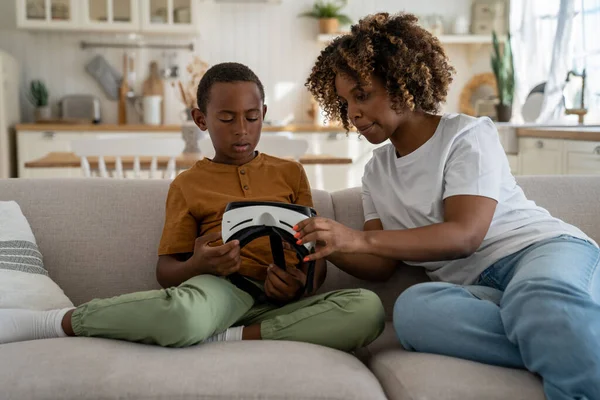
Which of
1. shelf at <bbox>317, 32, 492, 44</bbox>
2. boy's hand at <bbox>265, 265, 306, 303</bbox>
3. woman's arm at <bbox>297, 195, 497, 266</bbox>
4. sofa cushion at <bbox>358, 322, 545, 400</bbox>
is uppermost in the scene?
shelf at <bbox>317, 32, 492, 44</bbox>

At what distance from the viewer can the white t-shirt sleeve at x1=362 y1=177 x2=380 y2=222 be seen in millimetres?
1811

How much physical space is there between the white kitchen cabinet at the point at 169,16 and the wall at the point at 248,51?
26cm

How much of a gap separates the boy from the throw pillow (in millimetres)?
78

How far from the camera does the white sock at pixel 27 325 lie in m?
1.49

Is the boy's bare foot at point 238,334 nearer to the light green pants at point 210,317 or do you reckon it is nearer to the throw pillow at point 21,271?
the light green pants at point 210,317

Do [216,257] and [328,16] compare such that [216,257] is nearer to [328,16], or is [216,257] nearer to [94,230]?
[94,230]

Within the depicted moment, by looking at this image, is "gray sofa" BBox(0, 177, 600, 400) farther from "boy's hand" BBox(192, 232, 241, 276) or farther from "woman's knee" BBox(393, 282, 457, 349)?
"boy's hand" BBox(192, 232, 241, 276)

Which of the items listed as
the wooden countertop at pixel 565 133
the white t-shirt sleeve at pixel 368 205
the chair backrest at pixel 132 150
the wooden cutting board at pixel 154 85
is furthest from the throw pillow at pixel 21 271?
the wooden cutting board at pixel 154 85

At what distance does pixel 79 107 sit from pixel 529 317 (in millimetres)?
5053

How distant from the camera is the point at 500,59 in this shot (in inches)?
201

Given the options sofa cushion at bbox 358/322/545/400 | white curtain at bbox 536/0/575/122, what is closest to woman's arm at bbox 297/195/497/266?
sofa cushion at bbox 358/322/545/400

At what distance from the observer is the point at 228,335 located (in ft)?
5.06

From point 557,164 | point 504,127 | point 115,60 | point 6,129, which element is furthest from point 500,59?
point 6,129

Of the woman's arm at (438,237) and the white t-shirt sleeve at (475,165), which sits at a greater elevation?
the white t-shirt sleeve at (475,165)
